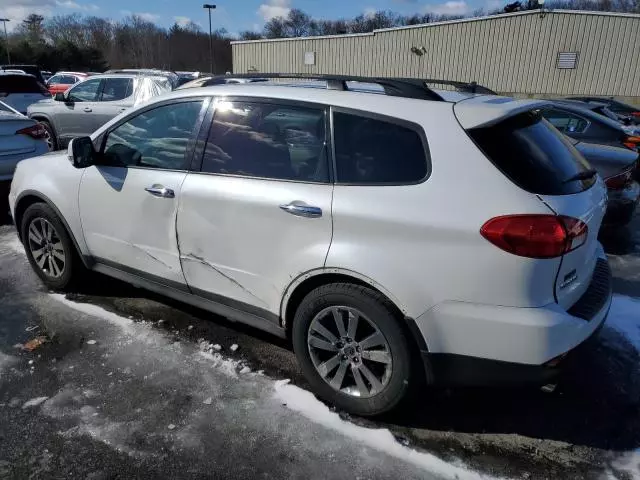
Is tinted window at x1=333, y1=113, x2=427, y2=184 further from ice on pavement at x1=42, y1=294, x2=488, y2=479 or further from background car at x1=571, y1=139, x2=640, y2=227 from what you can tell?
background car at x1=571, y1=139, x2=640, y2=227

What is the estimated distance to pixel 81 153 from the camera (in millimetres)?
3650

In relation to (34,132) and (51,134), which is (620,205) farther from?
(51,134)

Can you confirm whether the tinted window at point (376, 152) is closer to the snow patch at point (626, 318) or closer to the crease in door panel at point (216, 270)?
the crease in door panel at point (216, 270)

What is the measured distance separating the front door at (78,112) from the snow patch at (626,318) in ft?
32.8

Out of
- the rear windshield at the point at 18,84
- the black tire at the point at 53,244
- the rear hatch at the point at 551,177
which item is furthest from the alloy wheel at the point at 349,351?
the rear windshield at the point at 18,84

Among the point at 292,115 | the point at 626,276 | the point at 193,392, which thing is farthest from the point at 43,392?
the point at 626,276

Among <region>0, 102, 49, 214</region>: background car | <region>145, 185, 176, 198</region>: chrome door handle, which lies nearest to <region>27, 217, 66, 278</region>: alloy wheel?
<region>145, 185, 176, 198</region>: chrome door handle

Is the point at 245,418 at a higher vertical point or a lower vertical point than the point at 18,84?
lower

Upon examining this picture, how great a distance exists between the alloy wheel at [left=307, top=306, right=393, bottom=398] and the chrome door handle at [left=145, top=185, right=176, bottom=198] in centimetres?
124

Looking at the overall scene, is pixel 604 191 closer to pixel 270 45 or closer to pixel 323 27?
pixel 270 45

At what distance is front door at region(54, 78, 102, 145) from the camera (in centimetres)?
1071

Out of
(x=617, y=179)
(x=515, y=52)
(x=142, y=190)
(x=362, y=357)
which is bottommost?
(x=362, y=357)

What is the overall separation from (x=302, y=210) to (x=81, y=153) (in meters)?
1.92

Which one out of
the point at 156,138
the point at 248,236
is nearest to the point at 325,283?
the point at 248,236
